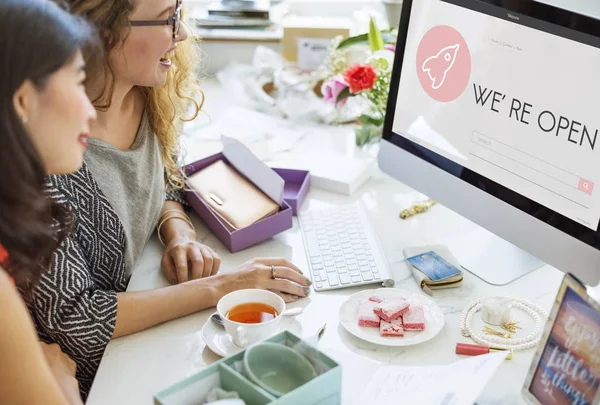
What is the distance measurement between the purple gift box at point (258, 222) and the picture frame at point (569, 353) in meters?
0.62

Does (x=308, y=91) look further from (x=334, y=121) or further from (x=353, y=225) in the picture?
(x=353, y=225)

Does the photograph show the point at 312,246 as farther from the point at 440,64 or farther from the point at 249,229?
the point at 440,64

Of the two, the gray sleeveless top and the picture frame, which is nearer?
the picture frame

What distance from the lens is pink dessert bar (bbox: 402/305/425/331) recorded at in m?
1.24

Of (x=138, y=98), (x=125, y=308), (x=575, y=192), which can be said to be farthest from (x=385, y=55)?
(x=125, y=308)

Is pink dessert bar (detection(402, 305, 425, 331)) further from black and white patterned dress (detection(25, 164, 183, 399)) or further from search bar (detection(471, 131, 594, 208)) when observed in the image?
black and white patterned dress (detection(25, 164, 183, 399))

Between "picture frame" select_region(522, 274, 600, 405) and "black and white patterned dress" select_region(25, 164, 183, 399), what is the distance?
68cm

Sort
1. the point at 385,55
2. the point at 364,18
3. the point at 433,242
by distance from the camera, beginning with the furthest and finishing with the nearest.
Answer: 1. the point at 364,18
2. the point at 385,55
3. the point at 433,242

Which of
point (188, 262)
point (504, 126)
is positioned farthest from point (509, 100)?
point (188, 262)

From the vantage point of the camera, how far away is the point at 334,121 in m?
2.14

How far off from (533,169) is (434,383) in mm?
425

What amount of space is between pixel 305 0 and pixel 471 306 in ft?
5.36

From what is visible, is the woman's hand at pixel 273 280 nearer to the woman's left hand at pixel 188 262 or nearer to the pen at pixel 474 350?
the woman's left hand at pixel 188 262

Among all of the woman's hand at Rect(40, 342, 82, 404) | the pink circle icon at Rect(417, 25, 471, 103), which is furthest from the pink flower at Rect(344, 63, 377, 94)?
the woman's hand at Rect(40, 342, 82, 404)
